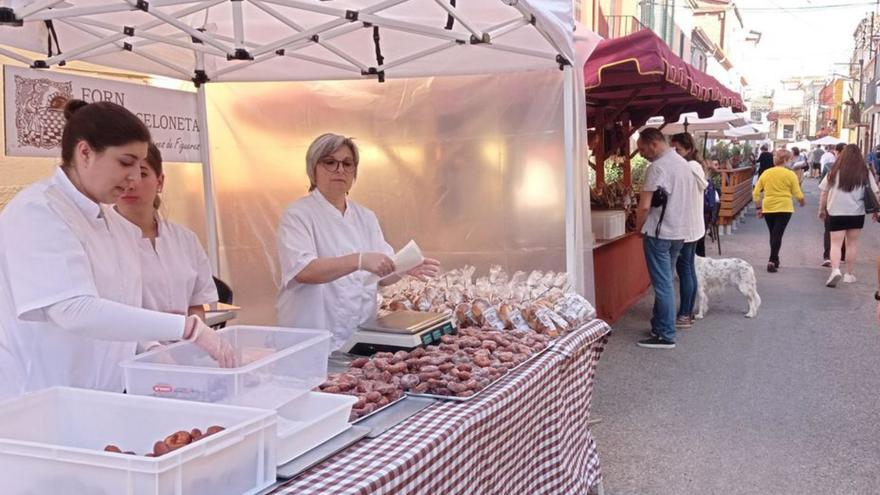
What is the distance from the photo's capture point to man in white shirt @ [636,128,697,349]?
251 inches

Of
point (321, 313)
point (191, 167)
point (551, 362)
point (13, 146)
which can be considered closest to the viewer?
point (551, 362)

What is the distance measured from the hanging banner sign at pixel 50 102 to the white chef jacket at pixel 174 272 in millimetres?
1484

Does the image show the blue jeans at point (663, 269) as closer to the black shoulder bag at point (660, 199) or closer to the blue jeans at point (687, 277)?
the black shoulder bag at point (660, 199)

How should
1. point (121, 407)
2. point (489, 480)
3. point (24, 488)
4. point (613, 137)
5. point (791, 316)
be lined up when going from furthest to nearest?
point (613, 137), point (791, 316), point (489, 480), point (121, 407), point (24, 488)

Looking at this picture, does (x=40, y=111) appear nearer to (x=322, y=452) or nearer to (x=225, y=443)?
(x=322, y=452)

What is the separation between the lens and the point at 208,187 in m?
5.43

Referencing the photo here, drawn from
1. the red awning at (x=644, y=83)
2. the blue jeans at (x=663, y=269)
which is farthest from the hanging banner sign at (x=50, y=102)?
the blue jeans at (x=663, y=269)

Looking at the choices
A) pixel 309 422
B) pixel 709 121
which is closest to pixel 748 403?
pixel 309 422

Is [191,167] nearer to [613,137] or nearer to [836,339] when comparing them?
[613,137]

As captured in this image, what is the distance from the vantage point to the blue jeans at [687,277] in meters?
7.32

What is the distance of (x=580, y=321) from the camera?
361 centimetres

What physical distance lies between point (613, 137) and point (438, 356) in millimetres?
6932

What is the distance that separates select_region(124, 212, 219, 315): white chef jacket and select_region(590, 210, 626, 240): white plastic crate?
178 inches

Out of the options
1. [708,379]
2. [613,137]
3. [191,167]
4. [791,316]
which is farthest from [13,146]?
[791,316]
